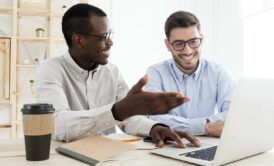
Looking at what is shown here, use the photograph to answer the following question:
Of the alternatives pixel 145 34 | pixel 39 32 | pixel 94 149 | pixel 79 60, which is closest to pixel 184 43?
Result: pixel 79 60

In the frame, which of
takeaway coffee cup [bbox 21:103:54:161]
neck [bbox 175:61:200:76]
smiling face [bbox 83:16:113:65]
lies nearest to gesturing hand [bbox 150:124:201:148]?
takeaway coffee cup [bbox 21:103:54:161]

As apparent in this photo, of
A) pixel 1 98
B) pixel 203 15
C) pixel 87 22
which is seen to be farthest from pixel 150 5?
pixel 87 22

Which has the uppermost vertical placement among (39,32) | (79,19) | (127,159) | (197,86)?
(39,32)

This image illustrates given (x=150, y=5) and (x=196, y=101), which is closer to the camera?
(x=196, y=101)

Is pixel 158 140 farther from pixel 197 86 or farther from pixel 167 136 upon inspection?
pixel 197 86

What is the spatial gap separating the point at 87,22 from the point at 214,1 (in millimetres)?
2397

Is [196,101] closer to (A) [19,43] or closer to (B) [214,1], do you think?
(B) [214,1]

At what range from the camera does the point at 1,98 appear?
11.8ft

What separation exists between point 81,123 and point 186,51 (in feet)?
3.14

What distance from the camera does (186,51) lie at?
1935 mm

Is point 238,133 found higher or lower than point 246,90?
lower

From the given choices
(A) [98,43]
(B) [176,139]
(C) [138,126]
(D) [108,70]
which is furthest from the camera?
(D) [108,70]

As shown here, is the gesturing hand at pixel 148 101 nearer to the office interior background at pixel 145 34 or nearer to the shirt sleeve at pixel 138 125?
the shirt sleeve at pixel 138 125

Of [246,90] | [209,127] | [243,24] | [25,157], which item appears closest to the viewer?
[246,90]
